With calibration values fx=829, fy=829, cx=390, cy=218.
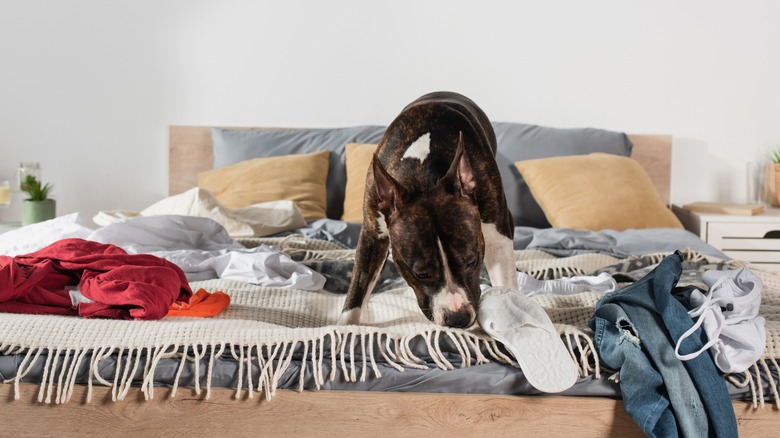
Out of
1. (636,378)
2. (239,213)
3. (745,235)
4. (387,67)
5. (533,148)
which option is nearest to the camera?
(636,378)

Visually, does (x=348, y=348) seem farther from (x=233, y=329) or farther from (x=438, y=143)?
(x=438, y=143)

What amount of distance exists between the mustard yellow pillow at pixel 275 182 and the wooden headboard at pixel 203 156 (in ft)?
1.18

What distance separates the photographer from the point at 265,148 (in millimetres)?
A: 3898

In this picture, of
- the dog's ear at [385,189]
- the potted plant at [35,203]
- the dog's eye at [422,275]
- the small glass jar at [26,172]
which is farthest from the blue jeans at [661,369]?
the small glass jar at [26,172]

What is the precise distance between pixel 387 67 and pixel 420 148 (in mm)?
2254

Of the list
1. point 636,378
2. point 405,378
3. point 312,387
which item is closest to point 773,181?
point 636,378

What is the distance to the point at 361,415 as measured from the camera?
1.59 m

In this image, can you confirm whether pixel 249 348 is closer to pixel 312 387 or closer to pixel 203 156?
pixel 312 387

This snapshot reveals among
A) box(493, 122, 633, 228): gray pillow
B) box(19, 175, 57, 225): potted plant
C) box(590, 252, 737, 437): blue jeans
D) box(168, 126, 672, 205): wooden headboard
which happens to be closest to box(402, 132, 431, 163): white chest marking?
box(590, 252, 737, 437): blue jeans

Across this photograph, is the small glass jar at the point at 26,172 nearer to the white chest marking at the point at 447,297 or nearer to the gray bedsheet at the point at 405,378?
the gray bedsheet at the point at 405,378

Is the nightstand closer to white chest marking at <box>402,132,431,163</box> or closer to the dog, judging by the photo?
the dog

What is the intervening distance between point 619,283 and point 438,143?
2.49 feet

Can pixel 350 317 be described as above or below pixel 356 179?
below

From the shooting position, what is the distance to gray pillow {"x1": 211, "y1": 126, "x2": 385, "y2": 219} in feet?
Result: 12.5
